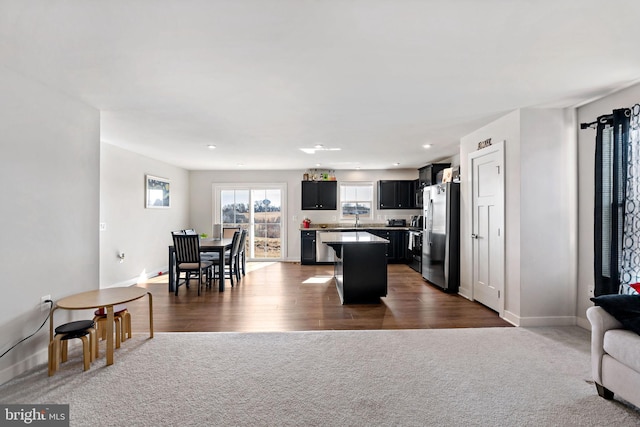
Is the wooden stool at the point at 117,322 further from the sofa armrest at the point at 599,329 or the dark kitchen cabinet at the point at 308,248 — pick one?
the dark kitchen cabinet at the point at 308,248

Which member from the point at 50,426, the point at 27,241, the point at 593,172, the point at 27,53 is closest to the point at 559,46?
the point at 593,172

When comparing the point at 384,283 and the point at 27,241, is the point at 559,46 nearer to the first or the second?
the point at 384,283

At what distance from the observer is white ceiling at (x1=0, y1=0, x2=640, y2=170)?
5.88 ft

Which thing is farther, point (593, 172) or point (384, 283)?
point (384, 283)

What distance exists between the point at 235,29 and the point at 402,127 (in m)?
2.87

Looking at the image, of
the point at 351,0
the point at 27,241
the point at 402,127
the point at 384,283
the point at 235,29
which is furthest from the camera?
the point at 384,283

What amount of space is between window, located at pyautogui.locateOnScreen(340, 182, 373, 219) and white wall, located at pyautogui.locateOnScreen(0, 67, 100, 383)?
6.03 m

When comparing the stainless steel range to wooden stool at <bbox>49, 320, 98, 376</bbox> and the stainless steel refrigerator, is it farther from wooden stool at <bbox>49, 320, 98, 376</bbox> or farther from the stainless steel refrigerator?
wooden stool at <bbox>49, 320, 98, 376</bbox>

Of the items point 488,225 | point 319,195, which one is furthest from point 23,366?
point 319,195

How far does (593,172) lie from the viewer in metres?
3.35

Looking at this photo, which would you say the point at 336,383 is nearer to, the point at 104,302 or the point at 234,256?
the point at 104,302

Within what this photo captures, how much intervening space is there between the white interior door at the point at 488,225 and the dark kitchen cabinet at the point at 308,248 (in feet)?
13.7

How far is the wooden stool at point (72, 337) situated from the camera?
2551 millimetres

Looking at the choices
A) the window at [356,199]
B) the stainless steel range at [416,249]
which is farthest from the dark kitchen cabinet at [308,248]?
the stainless steel range at [416,249]
